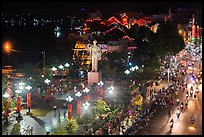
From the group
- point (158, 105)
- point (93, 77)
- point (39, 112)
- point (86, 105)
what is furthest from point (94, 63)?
point (39, 112)

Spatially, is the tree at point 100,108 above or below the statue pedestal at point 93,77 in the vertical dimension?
below

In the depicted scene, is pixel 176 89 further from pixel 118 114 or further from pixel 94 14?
pixel 94 14

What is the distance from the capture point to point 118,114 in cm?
2191

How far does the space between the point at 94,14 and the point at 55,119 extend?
62.8m

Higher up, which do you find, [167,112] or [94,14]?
[94,14]

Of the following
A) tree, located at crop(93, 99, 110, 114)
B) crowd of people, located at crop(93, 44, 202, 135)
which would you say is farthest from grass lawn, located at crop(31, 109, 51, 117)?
crowd of people, located at crop(93, 44, 202, 135)

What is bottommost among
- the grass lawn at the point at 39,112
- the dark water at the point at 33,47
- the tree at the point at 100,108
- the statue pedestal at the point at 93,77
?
the grass lawn at the point at 39,112

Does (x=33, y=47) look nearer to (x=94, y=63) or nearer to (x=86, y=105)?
(x=94, y=63)

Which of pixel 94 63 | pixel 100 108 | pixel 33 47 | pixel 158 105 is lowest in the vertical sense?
pixel 158 105

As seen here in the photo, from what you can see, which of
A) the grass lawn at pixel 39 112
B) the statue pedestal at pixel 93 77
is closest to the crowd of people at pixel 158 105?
the statue pedestal at pixel 93 77

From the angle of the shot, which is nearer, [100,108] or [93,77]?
[100,108]

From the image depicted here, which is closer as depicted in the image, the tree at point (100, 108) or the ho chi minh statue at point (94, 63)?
the tree at point (100, 108)

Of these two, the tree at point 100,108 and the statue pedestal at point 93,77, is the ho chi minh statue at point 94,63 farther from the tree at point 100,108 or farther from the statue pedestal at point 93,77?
the tree at point 100,108

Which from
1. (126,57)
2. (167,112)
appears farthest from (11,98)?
(126,57)
